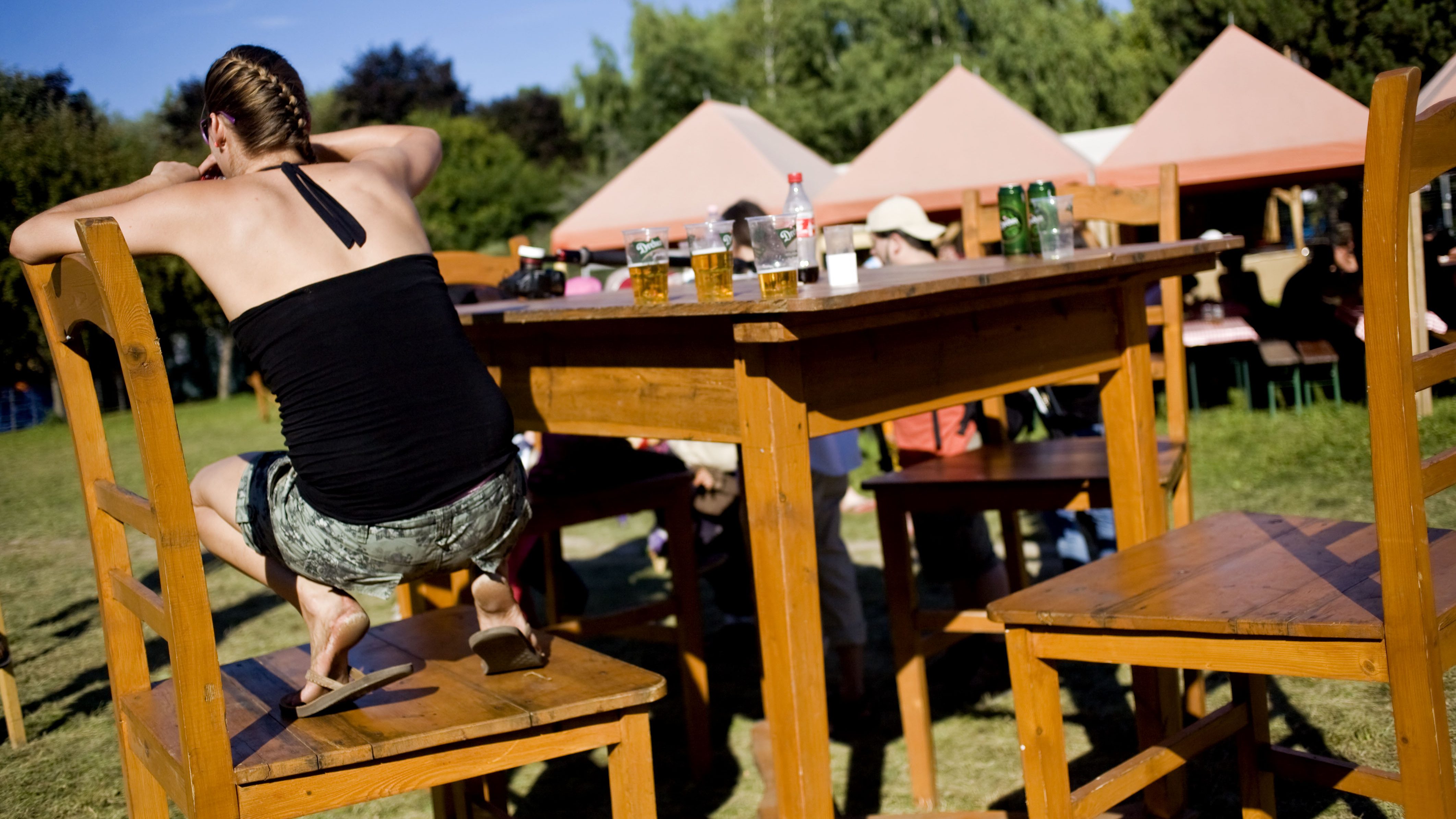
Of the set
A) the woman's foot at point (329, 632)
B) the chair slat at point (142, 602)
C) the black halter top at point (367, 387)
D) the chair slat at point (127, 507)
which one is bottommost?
the woman's foot at point (329, 632)

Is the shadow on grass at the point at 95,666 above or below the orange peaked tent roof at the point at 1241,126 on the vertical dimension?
below

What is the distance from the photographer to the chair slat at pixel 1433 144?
1.40 meters

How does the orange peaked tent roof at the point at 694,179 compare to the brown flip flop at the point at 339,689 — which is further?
the orange peaked tent roof at the point at 694,179

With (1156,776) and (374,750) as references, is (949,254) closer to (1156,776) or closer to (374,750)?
(1156,776)

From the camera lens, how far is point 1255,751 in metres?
2.09

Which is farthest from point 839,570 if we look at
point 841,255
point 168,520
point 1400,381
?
point 168,520

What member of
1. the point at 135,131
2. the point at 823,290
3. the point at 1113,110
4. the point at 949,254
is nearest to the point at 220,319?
the point at 135,131

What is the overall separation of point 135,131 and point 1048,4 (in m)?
26.4

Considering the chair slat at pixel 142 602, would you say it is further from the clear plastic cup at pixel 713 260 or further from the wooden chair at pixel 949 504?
the wooden chair at pixel 949 504

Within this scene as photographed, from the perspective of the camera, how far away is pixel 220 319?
20203 millimetres

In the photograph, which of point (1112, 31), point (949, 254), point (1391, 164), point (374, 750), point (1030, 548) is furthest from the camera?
point (1112, 31)

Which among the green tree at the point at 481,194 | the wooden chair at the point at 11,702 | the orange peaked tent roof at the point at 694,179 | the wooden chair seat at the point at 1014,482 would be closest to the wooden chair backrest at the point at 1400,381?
the wooden chair seat at the point at 1014,482

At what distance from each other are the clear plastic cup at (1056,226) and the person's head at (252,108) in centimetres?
168

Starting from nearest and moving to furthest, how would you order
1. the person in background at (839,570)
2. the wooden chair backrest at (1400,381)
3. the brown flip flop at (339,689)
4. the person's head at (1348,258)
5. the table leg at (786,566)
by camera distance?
1. the wooden chair backrest at (1400,381)
2. the brown flip flop at (339,689)
3. the table leg at (786,566)
4. the person in background at (839,570)
5. the person's head at (1348,258)
